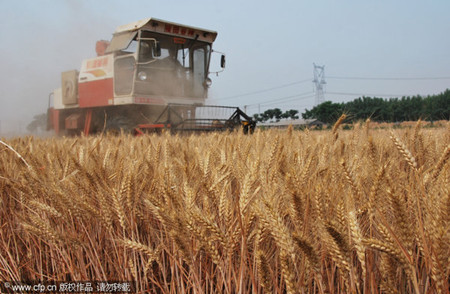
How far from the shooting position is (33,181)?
4.17 feet

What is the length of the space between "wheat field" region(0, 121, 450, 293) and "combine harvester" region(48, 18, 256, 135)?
5265 millimetres

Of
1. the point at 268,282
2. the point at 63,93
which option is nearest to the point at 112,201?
the point at 268,282

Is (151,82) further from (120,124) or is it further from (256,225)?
(256,225)

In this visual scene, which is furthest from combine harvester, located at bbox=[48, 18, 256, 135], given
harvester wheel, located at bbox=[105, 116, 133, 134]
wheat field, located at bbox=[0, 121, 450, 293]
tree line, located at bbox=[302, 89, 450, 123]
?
tree line, located at bbox=[302, 89, 450, 123]

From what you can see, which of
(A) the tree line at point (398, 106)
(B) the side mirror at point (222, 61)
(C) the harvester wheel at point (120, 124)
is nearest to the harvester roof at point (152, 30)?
(B) the side mirror at point (222, 61)

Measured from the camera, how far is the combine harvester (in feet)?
24.1

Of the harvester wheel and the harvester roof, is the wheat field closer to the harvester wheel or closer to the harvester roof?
the harvester wheel

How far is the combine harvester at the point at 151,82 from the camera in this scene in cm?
736

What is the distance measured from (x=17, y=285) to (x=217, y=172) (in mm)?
817

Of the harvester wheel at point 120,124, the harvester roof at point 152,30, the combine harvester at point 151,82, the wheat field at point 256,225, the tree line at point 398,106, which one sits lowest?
the wheat field at point 256,225

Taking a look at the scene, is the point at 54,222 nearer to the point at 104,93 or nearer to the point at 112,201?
the point at 112,201

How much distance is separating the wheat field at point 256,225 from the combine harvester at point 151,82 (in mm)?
5265

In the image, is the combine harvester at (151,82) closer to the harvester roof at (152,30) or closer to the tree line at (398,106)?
the harvester roof at (152,30)

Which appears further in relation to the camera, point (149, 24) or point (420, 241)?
point (149, 24)
